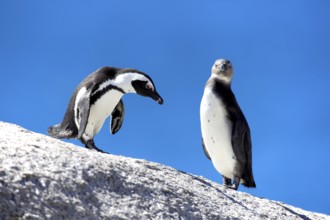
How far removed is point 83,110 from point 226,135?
201 cm

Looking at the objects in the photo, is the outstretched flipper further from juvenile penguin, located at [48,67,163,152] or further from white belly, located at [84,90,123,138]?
white belly, located at [84,90,123,138]

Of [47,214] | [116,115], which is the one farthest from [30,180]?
[116,115]

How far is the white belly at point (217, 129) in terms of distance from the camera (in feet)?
24.5

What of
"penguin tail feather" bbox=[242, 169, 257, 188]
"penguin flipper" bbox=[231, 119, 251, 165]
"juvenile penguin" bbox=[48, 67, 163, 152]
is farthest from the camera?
"juvenile penguin" bbox=[48, 67, 163, 152]

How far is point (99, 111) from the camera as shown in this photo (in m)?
8.47

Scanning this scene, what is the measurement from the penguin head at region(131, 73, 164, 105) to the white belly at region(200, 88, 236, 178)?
135cm

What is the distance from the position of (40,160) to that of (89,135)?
3.39 metres

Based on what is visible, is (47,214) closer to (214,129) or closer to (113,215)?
(113,215)

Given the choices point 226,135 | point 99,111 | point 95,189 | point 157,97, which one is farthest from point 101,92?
point 95,189

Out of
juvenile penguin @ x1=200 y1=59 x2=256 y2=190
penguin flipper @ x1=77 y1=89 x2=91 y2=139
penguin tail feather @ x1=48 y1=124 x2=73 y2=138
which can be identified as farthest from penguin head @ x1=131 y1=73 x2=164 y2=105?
juvenile penguin @ x1=200 y1=59 x2=256 y2=190

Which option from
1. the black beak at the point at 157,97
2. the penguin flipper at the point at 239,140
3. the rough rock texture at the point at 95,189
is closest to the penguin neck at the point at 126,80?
the black beak at the point at 157,97

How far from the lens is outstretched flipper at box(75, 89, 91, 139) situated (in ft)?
26.8

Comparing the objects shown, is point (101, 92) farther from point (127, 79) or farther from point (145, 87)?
point (145, 87)

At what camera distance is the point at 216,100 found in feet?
24.6
